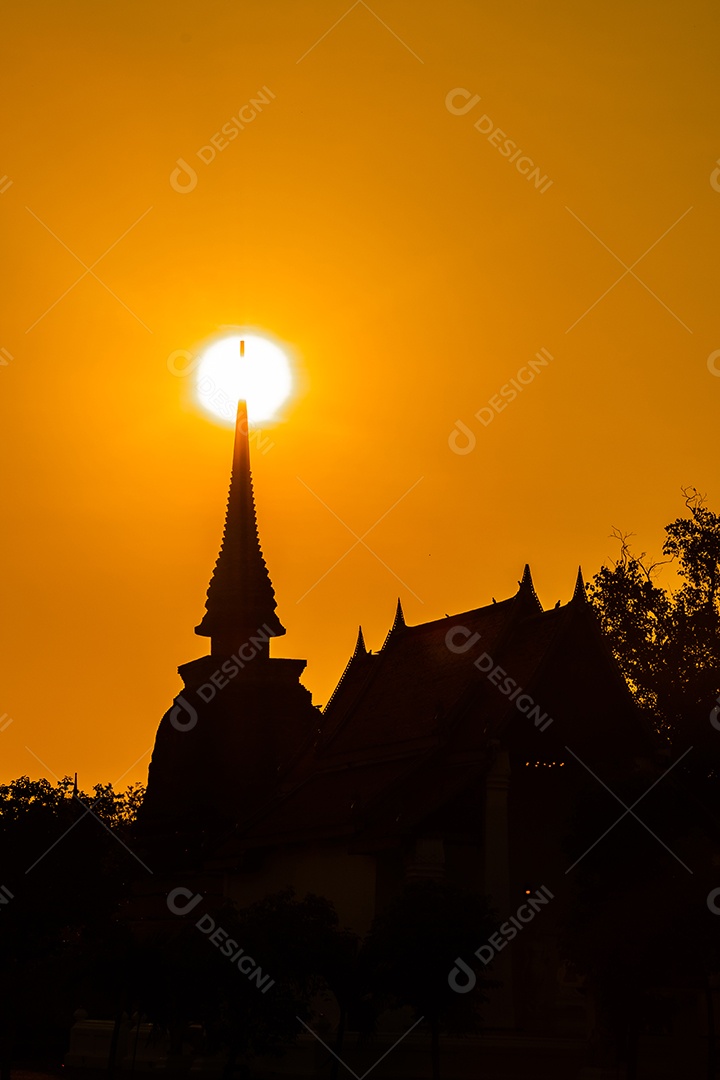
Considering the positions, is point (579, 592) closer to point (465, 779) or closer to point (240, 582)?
point (465, 779)

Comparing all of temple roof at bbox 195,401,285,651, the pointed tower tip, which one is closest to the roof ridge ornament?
the pointed tower tip

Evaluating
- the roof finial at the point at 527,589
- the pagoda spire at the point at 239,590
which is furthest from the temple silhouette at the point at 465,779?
the pagoda spire at the point at 239,590

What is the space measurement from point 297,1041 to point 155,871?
1698 cm

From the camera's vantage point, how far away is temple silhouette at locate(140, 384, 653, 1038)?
3428cm

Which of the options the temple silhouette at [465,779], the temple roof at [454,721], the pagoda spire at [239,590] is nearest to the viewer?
the temple silhouette at [465,779]

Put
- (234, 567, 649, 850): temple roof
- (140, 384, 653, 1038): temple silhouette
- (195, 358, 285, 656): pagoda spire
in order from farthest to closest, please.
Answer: (195, 358, 285, 656): pagoda spire, (234, 567, 649, 850): temple roof, (140, 384, 653, 1038): temple silhouette

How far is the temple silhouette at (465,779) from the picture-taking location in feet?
112

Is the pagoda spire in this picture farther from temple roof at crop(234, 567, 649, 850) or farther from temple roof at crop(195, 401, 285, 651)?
temple roof at crop(234, 567, 649, 850)

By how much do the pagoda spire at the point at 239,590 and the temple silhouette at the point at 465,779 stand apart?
1713 centimetres

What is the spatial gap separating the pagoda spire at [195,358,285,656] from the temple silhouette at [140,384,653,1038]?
675 inches

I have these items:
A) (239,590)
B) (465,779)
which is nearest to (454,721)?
(465,779)

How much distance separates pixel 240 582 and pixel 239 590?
1.52ft

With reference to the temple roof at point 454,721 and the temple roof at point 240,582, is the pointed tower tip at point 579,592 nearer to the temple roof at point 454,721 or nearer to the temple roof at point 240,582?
the temple roof at point 454,721

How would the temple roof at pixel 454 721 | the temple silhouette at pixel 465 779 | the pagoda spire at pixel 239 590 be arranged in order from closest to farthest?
the temple silhouette at pixel 465 779 < the temple roof at pixel 454 721 < the pagoda spire at pixel 239 590
